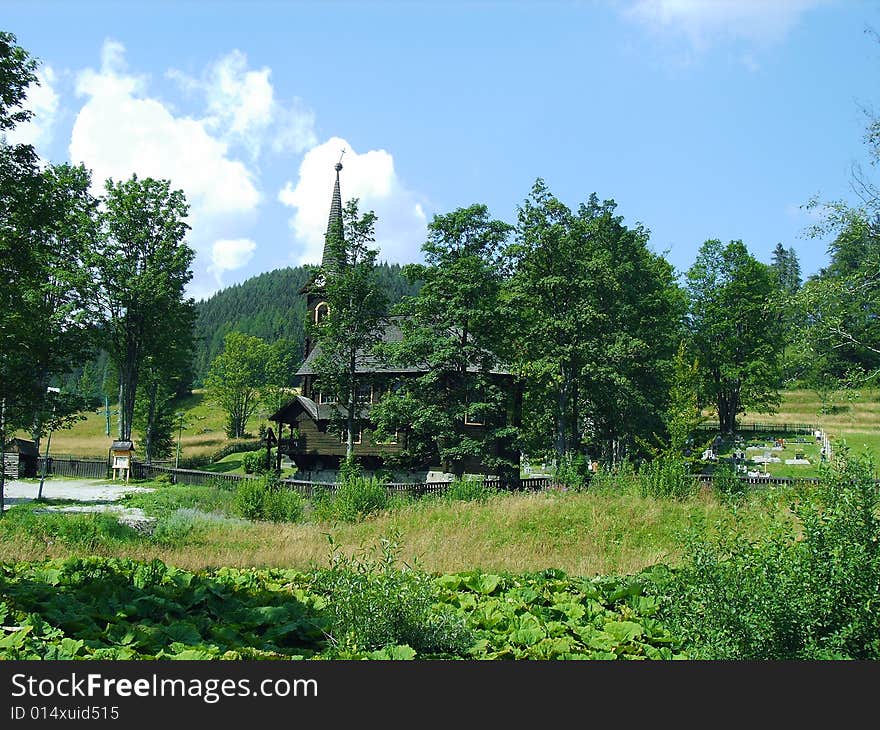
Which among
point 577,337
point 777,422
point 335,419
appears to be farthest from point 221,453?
point 777,422

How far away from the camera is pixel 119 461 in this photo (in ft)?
122

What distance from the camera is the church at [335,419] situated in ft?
115

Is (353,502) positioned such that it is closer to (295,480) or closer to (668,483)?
(295,480)

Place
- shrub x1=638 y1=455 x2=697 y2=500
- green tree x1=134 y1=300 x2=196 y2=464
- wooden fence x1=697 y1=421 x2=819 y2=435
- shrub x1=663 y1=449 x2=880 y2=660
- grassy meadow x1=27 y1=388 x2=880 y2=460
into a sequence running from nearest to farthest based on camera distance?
shrub x1=663 y1=449 x2=880 y2=660 < shrub x1=638 y1=455 x2=697 y2=500 < green tree x1=134 y1=300 x2=196 y2=464 < grassy meadow x1=27 y1=388 x2=880 y2=460 < wooden fence x1=697 y1=421 x2=819 y2=435

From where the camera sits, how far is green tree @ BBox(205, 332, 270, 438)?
7125 centimetres

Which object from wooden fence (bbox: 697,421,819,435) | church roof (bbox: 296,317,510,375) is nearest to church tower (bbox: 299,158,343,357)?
church roof (bbox: 296,317,510,375)

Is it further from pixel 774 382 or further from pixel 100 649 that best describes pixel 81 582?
pixel 774 382

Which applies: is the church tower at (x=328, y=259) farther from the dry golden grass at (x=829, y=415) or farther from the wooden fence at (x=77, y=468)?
the dry golden grass at (x=829, y=415)

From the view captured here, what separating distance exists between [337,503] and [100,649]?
11.9m

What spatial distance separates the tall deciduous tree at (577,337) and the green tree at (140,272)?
2093 cm

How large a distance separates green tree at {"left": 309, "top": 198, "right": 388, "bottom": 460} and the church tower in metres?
0.05

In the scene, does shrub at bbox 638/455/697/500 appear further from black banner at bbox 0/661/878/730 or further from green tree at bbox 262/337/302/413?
green tree at bbox 262/337/302/413

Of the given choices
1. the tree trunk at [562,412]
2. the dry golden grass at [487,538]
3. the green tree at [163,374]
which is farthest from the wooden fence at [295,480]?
the tree trunk at [562,412]

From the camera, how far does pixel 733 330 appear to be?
52.4 m
